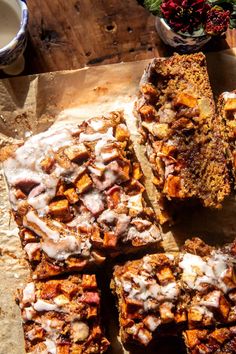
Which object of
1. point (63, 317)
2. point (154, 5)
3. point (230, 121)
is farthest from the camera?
point (154, 5)

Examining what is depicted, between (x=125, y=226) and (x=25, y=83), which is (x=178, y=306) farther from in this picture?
(x=25, y=83)

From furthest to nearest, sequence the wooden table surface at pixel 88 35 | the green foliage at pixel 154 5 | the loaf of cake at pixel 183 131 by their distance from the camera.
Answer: the wooden table surface at pixel 88 35 → the green foliage at pixel 154 5 → the loaf of cake at pixel 183 131

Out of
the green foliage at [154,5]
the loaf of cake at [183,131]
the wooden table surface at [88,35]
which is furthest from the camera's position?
the wooden table surface at [88,35]

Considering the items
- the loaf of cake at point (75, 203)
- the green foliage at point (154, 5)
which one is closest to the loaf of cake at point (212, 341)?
the loaf of cake at point (75, 203)

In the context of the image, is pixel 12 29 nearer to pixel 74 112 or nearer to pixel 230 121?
pixel 74 112

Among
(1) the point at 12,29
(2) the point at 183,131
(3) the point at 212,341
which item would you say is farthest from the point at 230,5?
(3) the point at 212,341

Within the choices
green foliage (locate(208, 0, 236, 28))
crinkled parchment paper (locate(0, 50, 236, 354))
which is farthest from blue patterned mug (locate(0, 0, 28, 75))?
green foliage (locate(208, 0, 236, 28))

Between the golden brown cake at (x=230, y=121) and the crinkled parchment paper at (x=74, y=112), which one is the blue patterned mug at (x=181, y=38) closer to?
the crinkled parchment paper at (x=74, y=112)
